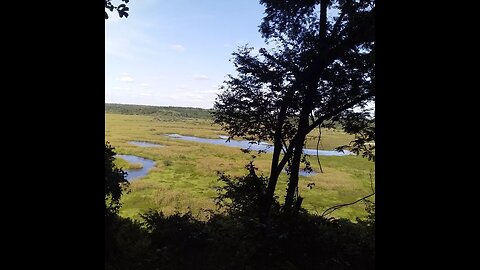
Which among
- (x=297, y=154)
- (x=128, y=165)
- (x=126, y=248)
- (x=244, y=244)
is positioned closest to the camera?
(x=244, y=244)

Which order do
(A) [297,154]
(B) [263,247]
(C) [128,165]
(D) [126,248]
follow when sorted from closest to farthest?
(B) [263,247] → (D) [126,248] → (A) [297,154] → (C) [128,165]

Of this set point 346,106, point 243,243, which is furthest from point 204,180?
point 346,106

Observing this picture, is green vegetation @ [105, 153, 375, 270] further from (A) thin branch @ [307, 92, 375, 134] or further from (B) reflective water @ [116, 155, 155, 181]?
(B) reflective water @ [116, 155, 155, 181]

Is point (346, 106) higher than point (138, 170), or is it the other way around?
point (346, 106)

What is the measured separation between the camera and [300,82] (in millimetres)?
7156

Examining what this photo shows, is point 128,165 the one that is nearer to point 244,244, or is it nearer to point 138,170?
point 138,170

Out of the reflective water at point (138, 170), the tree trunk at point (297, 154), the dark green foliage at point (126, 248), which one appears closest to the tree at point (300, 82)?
the tree trunk at point (297, 154)

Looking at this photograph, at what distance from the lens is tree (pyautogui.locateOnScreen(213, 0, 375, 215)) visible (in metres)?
6.59

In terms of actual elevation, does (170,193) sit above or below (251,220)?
below
